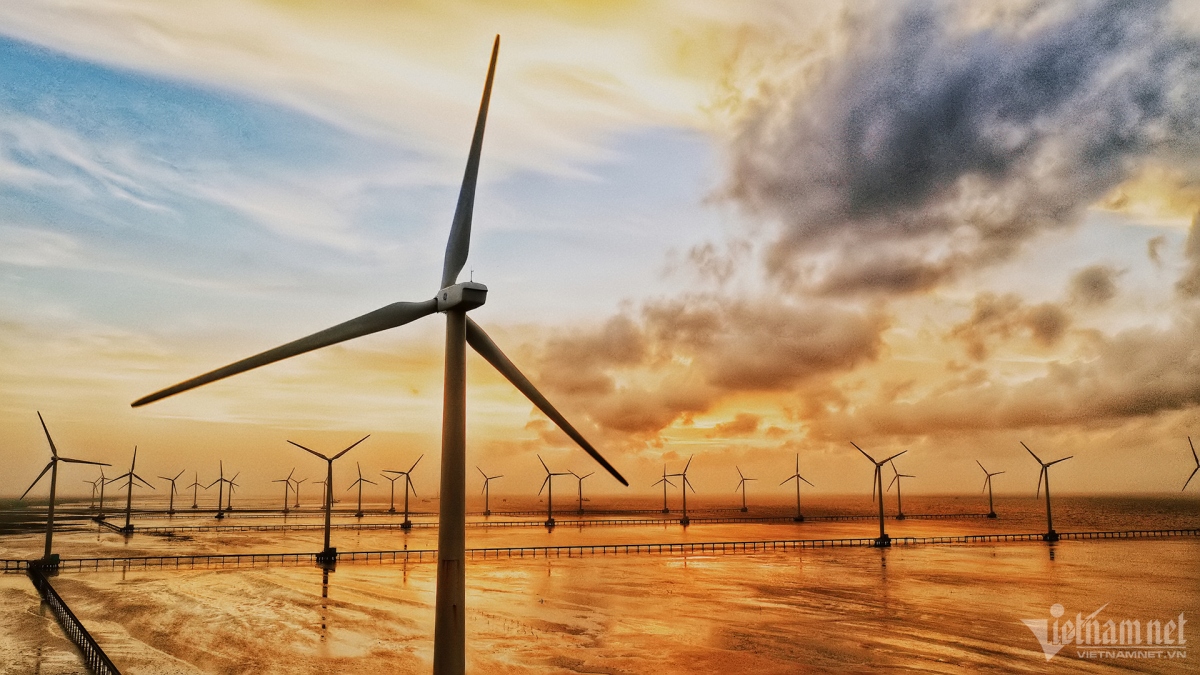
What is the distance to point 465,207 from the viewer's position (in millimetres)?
22344

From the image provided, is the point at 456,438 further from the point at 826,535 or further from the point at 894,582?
the point at 826,535

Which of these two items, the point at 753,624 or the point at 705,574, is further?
the point at 705,574

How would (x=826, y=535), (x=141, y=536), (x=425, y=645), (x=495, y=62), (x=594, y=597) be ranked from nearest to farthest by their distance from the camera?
1. (x=495, y=62)
2. (x=425, y=645)
3. (x=594, y=597)
4. (x=141, y=536)
5. (x=826, y=535)

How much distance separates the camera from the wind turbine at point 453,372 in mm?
17844

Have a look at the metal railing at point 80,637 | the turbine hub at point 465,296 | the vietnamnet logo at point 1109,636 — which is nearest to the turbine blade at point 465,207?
the turbine hub at point 465,296

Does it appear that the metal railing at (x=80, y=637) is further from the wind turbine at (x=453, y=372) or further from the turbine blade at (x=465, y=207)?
the turbine blade at (x=465, y=207)

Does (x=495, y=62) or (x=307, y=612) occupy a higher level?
(x=495, y=62)

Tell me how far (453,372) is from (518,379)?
352 cm

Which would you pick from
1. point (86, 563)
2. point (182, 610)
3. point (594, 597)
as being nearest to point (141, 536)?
point (86, 563)

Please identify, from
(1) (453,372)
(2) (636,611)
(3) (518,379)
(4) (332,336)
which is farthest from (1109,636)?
(4) (332,336)

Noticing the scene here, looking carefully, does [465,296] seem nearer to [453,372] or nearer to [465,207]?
[453,372]

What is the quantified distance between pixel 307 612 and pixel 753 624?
3154cm

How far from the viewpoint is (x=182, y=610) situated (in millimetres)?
53594

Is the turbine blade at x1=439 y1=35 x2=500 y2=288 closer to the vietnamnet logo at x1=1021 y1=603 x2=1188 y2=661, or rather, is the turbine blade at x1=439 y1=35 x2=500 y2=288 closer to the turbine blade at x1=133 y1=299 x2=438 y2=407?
the turbine blade at x1=133 y1=299 x2=438 y2=407
